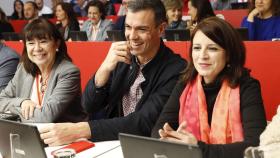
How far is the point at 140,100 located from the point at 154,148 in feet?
3.02

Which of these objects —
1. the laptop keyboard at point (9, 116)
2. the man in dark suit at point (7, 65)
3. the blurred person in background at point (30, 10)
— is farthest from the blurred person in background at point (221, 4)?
the laptop keyboard at point (9, 116)

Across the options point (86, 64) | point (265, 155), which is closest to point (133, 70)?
point (265, 155)

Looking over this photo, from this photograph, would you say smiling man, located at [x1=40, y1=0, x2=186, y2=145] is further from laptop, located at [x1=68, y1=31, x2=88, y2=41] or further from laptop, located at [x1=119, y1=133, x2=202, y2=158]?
laptop, located at [x1=68, y1=31, x2=88, y2=41]

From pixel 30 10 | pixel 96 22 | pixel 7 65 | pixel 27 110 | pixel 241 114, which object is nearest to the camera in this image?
pixel 241 114

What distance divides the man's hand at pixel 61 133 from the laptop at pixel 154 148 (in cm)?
59

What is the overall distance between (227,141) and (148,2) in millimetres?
833

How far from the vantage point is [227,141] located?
198 centimetres

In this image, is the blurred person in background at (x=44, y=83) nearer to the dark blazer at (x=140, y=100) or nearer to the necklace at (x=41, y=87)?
the necklace at (x=41, y=87)

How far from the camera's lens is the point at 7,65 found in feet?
10.5

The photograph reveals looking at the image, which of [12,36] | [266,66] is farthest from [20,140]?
[12,36]

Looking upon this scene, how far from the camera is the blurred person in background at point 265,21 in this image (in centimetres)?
461

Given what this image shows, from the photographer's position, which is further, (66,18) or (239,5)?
(239,5)

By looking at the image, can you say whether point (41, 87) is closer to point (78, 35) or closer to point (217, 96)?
point (217, 96)

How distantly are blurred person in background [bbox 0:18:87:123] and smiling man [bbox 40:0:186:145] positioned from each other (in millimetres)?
205
